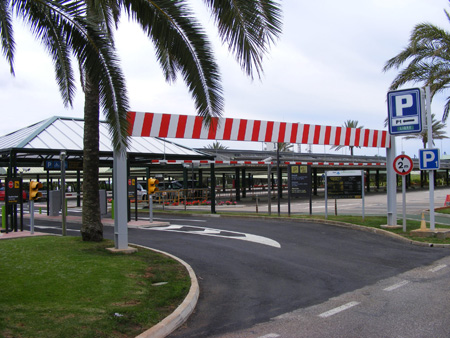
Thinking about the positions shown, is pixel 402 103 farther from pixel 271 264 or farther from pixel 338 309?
pixel 338 309

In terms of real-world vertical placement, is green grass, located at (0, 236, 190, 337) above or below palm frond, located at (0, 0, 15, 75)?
below

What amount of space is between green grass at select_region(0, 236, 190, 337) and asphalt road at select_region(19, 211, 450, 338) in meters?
0.59

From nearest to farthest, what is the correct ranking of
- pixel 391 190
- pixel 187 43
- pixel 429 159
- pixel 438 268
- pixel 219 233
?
pixel 187 43 → pixel 438 268 → pixel 429 159 → pixel 219 233 → pixel 391 190

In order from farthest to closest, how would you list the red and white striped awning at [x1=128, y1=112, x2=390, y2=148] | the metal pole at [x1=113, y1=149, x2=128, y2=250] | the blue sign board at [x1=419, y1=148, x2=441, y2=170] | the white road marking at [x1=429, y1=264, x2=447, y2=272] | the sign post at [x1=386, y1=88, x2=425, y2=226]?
the red and white striped awning at [x1=128, y1=112, x2=390, y2=148], the sign post at [x1=386, y1=88, x2=425, y2=226], the blue sign board at [x1=419, y1=148, x2=441, y2=170], the metal pole at [x1=113, y1=149, x2=128, y2=250], the white road marking at [x1=429, y1=264, x2=447, y2=272]

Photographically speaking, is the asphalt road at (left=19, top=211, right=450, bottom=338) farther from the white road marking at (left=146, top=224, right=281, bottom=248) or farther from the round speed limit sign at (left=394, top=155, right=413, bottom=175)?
the round speed limit sign at (left=394, top=155, right=413, bottom=175)

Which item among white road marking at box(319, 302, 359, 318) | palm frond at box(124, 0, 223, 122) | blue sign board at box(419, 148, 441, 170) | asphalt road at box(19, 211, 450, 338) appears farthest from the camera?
blue sign board at box(419, 148, 441, 170)

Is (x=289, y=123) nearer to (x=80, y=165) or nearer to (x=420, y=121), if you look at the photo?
(x=420, y=121)

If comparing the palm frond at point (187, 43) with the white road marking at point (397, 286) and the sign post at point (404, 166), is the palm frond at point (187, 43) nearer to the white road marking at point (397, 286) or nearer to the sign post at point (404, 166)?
the white road marking at point (397, 286)

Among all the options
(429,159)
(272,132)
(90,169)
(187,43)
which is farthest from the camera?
(272,132)

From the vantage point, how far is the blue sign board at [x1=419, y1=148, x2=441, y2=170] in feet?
41.6

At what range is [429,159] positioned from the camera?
12.9m

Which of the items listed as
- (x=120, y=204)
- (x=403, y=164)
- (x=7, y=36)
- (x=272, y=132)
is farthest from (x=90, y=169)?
(x=403, y=164)

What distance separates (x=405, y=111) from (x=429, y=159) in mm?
1710

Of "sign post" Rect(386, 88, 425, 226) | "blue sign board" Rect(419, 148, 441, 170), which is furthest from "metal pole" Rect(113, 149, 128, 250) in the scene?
"blue sign board" Rect(419, 148, 441, 170)
